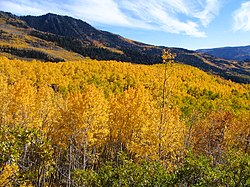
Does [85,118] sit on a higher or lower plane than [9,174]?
lower

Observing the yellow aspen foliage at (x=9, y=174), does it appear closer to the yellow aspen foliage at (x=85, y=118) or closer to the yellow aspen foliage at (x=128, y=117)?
the yellow aspen foliage at (x=85, y=118)

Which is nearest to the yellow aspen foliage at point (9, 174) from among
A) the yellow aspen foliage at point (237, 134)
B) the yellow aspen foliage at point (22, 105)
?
the yellow aspen foliage at point (22, 105)

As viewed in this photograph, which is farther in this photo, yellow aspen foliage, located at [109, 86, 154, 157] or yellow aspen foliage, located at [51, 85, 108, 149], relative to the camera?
yellow aspen foliage, located at [109, 86, 154, 157]

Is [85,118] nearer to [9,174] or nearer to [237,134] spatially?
[9,174]

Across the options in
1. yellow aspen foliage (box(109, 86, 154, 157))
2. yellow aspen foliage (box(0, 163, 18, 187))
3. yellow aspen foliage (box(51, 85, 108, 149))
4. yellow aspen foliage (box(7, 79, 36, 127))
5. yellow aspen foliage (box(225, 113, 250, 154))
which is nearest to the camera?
yellow aspen foliage (box(0, 163, 18, 187))

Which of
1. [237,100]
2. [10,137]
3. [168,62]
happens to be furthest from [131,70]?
[10,137]

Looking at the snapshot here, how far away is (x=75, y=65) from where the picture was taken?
134500 millimetres

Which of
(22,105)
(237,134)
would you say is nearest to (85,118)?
(22,105)

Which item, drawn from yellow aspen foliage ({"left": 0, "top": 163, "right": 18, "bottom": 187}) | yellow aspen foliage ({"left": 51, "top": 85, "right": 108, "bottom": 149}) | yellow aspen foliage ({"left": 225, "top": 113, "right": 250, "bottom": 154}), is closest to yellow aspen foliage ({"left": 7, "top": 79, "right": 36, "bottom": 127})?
yellow aspen foliage ({"left": 51, "top": 85, "right": 108, "bottom": 149})

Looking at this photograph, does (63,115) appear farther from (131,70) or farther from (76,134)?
(131,70)

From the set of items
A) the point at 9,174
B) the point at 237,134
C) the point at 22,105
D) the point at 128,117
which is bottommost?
the point at 237,134

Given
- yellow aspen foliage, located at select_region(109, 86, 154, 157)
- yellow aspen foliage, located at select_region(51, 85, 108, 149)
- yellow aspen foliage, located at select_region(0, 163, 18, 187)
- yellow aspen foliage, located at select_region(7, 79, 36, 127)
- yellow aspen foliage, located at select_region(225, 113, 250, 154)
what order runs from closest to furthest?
yellow aspen foliage, located at select_region(0, 163, 18, 187) → yellow aspen foliage, located at select_region(51, 85, 108, 149) → yellow aspen foliage, located at select_region(7, 79, 36, 127) → yellow aspen foliage, located at select_region(109, 86, 154, 157) → yellow aspen foliage, located at select_region(225, 113, 250, 154)

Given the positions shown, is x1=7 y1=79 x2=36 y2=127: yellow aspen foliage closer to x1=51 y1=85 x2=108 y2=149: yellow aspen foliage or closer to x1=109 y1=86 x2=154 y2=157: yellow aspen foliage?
x1=51 y1=85 x2=108 y2=149: yellow aspen foliage

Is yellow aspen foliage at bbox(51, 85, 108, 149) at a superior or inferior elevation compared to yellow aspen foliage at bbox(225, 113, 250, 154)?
superior
